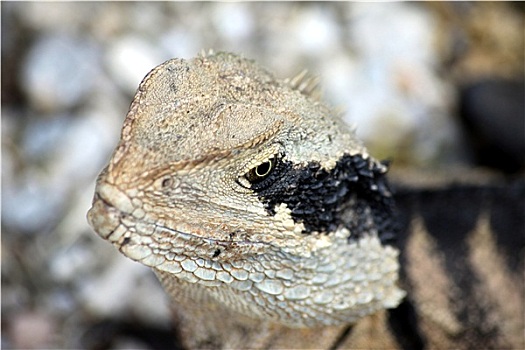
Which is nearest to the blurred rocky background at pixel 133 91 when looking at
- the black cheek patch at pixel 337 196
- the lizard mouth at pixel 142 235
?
the black cheek patch at pixel 337 196

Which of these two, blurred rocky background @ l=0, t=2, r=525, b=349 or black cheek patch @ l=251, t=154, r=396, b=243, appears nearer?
black cheek patch @ l=251, t=154, r=396, b=243

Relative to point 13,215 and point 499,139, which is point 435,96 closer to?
point 499,139

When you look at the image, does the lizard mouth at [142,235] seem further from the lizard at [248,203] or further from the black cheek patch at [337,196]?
the black cheek patch at [337,196]

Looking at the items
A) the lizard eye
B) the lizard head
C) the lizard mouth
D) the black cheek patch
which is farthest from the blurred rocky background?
the lizard mouth

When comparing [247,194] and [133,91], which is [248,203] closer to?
[247,194]

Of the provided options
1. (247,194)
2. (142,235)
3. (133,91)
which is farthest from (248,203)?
(133,91)

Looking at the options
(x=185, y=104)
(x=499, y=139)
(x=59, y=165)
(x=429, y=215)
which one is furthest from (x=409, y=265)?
(x=59, y=165)

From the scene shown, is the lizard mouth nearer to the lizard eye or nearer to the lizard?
the lizard
